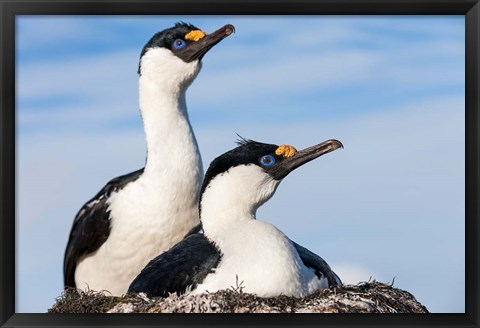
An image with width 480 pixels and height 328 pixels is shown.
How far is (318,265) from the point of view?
7.64 m

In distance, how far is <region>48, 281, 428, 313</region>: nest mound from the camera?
7.01m

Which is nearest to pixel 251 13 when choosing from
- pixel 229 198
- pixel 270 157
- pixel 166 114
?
pixel 270 157

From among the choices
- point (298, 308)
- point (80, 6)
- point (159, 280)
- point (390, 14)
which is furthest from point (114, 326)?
point (390, 14)

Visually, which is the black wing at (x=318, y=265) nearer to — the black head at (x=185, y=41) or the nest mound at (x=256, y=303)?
the nest mound at (x=256, y=303)

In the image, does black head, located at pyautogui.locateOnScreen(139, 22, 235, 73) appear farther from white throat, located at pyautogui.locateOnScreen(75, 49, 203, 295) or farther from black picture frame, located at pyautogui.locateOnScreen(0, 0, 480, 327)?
black picture frame, located at pyautogui.locateOnScreen(0, 0, 480, 327)

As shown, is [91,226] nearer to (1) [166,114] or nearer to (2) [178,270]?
(1) [166,114]

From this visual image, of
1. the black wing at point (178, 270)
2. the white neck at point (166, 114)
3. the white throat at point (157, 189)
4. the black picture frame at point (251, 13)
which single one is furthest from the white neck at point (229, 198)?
the white neck at point (166, 114)

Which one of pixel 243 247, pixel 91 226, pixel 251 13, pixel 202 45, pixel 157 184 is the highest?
pixel 202 45

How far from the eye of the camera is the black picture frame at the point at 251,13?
22.9ft

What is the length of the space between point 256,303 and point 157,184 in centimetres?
195

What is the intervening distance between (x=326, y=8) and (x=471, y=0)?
82cm

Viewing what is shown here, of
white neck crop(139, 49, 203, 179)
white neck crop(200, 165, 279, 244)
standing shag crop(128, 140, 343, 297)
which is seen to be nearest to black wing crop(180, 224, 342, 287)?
standing shag crop(128, 140, 343, 297)

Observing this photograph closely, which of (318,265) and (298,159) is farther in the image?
(298,159)

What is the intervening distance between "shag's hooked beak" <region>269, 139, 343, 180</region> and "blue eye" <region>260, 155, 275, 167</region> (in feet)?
0.12
